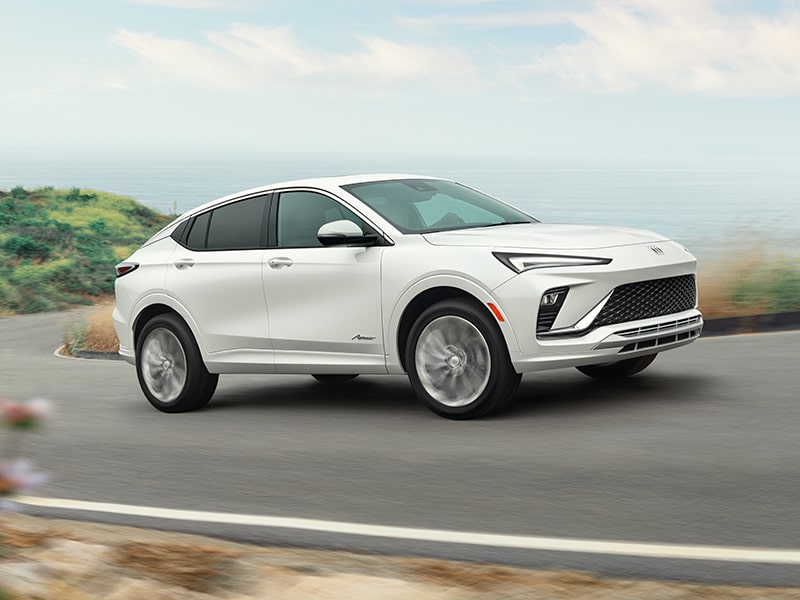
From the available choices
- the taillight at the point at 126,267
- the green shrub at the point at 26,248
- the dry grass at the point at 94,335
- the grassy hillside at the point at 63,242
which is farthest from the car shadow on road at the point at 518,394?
the green shrub at the point at 26,248

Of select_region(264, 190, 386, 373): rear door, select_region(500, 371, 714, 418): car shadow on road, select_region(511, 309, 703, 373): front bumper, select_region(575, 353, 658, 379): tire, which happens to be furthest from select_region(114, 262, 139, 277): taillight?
select_region(511, 309, 703, 373): front bumper

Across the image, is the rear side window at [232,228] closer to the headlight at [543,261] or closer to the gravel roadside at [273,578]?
the headlight at [543,261]

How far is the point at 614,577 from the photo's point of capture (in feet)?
16.9

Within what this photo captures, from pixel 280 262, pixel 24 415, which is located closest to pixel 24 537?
pixel 24 415

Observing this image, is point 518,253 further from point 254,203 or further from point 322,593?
point 322,593

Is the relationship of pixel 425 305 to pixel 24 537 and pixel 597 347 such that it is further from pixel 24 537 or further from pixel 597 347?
pixel 24 537

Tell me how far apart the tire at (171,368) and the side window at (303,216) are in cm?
125

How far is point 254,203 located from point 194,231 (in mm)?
731

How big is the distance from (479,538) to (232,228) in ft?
17.1

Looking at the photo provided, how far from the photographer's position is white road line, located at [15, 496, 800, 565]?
539 centimetres

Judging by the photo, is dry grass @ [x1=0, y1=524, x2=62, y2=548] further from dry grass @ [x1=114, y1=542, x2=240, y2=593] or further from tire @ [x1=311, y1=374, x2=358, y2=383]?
tire @ [x1=311, y1=374, x2=358, y2=383]

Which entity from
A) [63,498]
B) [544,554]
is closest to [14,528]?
[63,498]

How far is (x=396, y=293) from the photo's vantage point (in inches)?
357

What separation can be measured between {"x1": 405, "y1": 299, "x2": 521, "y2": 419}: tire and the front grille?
0.68 metres
